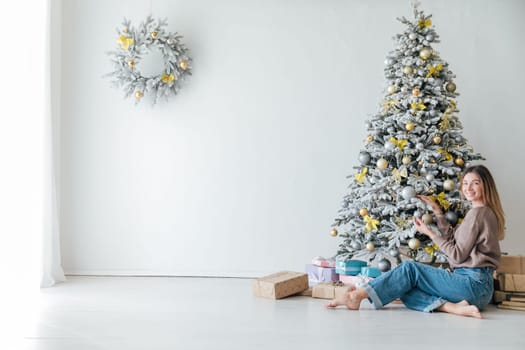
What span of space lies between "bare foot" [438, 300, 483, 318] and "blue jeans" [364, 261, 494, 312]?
32 millimetres

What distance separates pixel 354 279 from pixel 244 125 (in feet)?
4.86

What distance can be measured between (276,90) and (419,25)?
1181 mm

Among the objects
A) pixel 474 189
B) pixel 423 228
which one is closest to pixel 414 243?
pixel 423 228

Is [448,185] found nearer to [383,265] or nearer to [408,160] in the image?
[408,160]

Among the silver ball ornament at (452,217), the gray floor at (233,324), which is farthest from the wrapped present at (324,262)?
the silver ball ornament at (452,217)

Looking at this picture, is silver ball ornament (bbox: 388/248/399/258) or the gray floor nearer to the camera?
the gray floor

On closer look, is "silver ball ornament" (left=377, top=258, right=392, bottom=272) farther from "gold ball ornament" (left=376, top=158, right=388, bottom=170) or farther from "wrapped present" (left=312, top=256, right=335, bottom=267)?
"gold ball ornament" (left=376, top=158, right=388, bottom=170)

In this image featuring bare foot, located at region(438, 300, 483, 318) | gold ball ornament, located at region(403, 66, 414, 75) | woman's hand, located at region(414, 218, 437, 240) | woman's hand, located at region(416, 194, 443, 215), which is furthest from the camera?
gold ball ornament, located at region(403, 66, 414, 75)

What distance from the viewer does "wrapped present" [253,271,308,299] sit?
3.57 meters

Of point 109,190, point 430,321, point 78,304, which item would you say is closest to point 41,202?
point 109,190

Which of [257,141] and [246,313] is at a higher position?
[257,141]

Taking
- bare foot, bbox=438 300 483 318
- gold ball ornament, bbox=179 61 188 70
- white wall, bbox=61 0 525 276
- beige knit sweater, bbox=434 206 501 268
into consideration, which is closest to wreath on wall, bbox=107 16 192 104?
gold ball ornament, bbox=179 61 188 70

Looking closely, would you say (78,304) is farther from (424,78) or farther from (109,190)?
(424,78)

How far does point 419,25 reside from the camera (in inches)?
148
